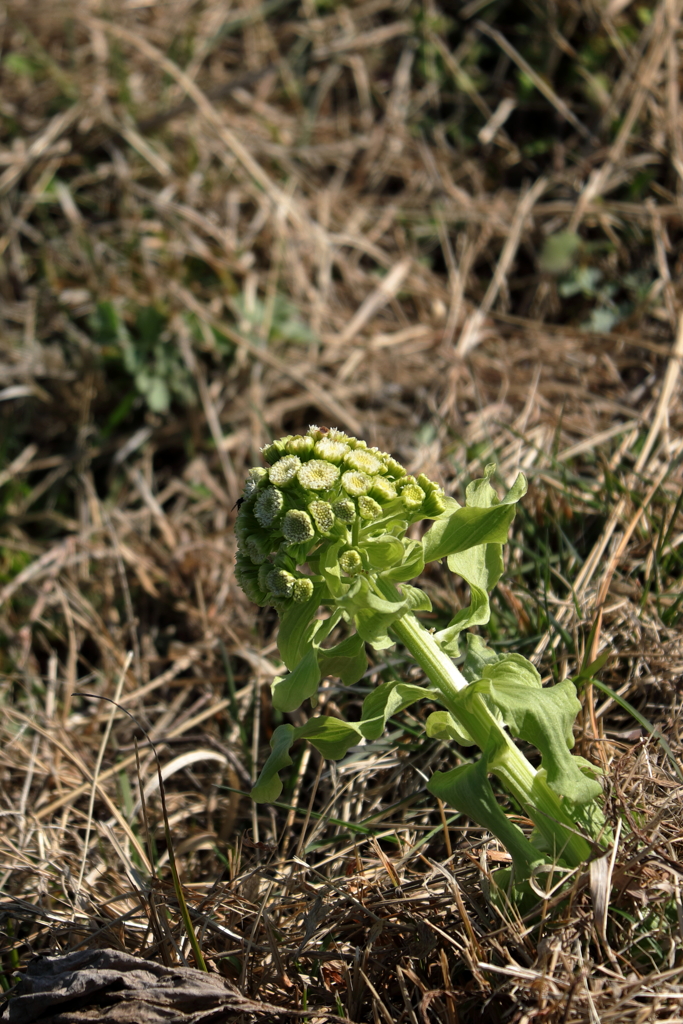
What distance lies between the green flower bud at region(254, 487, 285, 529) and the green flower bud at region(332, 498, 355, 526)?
0.11m

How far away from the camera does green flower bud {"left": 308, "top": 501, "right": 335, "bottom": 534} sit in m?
1.67

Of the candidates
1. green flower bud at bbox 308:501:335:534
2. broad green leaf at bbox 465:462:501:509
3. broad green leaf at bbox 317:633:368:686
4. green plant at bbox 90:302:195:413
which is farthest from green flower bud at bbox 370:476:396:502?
green plant at bbox 90:302:195:413

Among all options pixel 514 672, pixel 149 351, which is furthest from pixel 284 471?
pixel 149 351

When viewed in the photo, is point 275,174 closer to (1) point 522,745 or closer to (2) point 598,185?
(2) point 598,185

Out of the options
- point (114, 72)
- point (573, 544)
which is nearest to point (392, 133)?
point (114, 72)

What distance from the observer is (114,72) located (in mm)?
4520

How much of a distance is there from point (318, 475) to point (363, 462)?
0.33 ft

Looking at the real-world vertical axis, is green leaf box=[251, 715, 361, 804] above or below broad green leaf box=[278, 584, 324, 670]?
below

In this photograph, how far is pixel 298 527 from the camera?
166 centimetres

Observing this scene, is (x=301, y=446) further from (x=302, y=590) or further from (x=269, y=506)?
(x=302, y=590)

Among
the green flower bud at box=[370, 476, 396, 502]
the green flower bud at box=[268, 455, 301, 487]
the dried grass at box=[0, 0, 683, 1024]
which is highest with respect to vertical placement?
the green flower bud at box=[268, 455, 301, 487]

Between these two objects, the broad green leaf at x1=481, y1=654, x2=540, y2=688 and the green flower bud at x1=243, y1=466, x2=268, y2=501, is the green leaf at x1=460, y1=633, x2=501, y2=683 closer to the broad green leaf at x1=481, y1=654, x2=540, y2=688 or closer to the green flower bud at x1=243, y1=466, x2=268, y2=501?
the broad green leaf at x1=481, y1=654, x2=540, y2=688

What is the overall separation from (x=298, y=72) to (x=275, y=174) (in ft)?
2.66

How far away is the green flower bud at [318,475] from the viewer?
1.67m
